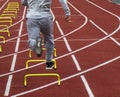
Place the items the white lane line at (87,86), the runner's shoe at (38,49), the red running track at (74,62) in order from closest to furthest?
the white lane line at (87,86), the runner's shoe at (38,49), the red running track at (74,62)

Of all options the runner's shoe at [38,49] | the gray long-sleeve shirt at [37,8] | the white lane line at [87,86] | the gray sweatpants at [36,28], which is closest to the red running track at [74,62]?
the white lane line at [87,86]

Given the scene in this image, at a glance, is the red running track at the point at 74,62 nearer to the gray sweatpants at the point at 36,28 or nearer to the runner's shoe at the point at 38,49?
the runner's shoe at the point at 38,49

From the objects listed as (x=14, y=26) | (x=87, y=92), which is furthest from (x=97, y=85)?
(x=14, y=26)

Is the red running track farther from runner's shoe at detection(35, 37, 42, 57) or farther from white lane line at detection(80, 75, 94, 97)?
runner's shoe at detection(35, 37, 42, 57)

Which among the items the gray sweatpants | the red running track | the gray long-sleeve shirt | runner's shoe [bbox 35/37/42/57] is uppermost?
the gray long-sleeve shirt

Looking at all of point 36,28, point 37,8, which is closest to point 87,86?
point 36,28

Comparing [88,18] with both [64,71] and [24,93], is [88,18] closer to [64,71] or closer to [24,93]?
[64,71]

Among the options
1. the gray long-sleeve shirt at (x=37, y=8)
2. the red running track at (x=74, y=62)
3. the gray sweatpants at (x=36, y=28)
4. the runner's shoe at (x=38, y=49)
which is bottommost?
the red running track at (x=74, y=62)

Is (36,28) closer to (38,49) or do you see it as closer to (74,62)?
(38,49)

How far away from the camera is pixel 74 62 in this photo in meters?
9.72

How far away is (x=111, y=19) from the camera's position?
1758cm

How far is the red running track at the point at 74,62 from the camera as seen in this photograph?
7.42 metres

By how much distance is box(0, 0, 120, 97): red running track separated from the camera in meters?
7.42

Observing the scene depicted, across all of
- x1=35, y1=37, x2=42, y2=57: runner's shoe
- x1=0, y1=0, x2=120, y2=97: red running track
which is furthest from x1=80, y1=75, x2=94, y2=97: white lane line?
x1=35, y1=37, x2=42, y2=57: runner's shoe
